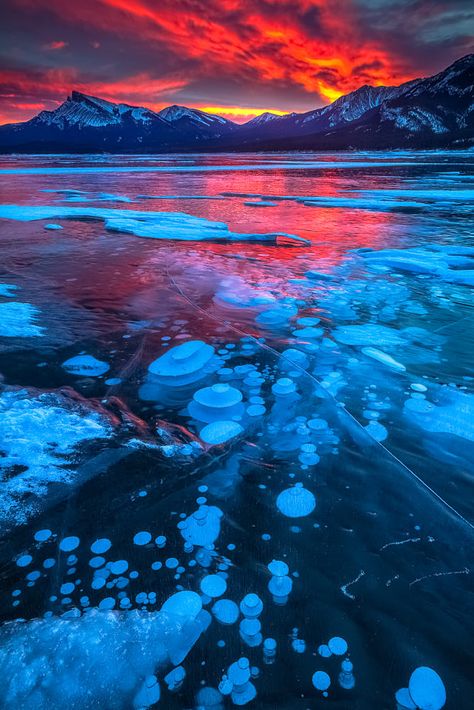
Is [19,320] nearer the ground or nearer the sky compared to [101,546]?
nearer the sky

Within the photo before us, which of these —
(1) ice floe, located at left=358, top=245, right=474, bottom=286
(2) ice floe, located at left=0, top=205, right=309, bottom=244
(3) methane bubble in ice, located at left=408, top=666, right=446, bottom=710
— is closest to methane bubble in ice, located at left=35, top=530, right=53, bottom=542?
(3) methane bubble in ice, located at left=408, top=666, right=446, bottom=710

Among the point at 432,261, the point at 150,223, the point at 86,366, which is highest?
the point at 150,223

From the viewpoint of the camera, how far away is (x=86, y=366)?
3455mm

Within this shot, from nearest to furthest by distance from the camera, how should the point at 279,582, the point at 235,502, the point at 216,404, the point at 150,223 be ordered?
the point at 279,582 → the point at 235,502 → the point at 216,404 → the point at 150,223

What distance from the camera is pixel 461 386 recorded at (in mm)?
3102

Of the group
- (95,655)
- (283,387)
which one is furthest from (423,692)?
(283,387)

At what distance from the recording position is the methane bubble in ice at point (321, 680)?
1.35 metres

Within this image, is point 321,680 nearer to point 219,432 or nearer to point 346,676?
point 346,676

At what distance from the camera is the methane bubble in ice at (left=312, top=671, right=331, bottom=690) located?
4.43ft

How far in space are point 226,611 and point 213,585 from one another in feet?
0.39

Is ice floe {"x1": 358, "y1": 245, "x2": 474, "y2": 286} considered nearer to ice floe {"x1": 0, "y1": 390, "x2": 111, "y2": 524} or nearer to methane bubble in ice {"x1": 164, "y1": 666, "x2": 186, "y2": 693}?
A: ice floe {"x1": 0, "y1": 390, "x2": 111, "y2": 524}

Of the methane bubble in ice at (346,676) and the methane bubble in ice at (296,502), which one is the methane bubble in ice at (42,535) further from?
the methane bubble in ice at (346,676)

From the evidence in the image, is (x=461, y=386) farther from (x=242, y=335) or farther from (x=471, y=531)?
(x=242, y=335)

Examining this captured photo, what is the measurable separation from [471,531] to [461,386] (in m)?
1.51
